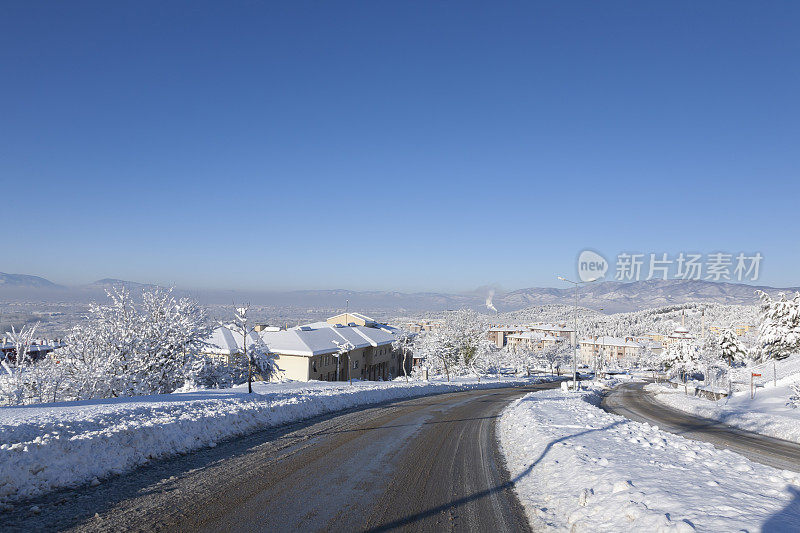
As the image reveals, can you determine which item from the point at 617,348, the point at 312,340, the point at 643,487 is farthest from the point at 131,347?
the point at 617,348

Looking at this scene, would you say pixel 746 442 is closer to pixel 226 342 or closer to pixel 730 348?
pixel 226 342

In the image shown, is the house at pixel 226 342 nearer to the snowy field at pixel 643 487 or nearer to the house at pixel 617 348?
the snowy field at pixel 643 487

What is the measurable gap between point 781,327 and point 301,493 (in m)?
65.6

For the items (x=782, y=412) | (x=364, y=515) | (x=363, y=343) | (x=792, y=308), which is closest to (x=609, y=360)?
(x=792, y=308)

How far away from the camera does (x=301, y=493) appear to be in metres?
7.44

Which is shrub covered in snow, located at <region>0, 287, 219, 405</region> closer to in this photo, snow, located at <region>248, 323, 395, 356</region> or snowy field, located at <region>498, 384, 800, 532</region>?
snow, located at <region>248, 323, 395, 356</region>

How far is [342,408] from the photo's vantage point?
20.5m

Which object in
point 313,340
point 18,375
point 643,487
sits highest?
point 643,487

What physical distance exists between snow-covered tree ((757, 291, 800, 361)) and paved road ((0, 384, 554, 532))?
59.2 metres

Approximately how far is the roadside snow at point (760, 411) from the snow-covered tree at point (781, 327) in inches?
653

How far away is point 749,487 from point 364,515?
265 inches

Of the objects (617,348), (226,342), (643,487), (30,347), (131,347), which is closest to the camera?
(643,487)

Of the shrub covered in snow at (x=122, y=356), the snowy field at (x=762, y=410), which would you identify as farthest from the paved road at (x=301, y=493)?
the snowy field at (x=762, y=410)

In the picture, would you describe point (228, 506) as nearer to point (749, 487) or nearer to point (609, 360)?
point (749, 487)
